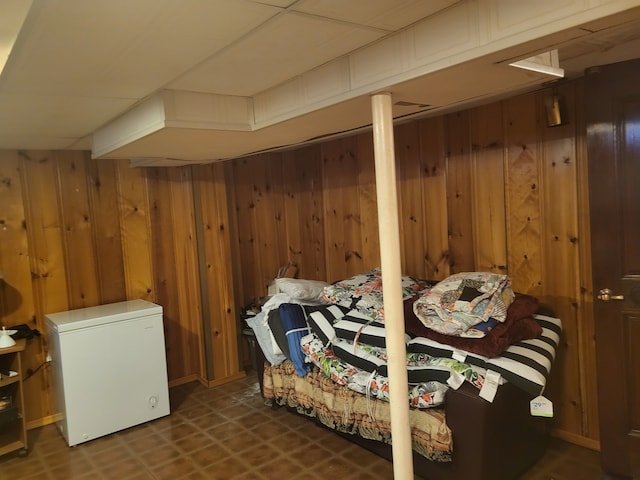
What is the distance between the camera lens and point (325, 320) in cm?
299

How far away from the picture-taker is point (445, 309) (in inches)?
97.7

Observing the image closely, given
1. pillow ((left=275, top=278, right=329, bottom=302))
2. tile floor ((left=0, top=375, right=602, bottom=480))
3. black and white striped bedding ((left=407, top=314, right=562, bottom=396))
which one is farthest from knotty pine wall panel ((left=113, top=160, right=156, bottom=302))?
black and white striped bedding ((left=407, top=314, right=562, bottom=396))

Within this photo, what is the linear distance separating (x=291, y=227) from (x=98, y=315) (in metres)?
1.97

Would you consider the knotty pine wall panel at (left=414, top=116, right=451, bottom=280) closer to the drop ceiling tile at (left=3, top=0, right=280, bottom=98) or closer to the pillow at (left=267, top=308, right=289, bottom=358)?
the pillow at (left=267, top=308, right=289, bottom=358)

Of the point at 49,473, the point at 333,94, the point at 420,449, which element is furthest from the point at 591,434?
the point at 49,473

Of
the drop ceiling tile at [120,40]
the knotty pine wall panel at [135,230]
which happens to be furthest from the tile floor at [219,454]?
the drop ceiling tile at [120,40]

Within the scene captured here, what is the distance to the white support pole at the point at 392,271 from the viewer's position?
→ 184 centimetres

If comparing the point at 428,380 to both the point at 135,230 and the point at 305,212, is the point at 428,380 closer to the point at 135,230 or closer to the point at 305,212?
the point at 305,212

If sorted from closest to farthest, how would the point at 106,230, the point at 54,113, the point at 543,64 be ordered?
1. the point at 543,64
2. the point at 54,113
3. the point at 106,230

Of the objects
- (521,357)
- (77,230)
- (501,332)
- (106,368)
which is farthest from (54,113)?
(521,357)

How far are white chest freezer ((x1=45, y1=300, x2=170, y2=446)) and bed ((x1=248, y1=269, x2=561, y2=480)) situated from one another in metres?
0.85

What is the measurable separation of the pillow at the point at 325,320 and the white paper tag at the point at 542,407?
1134 millimetres

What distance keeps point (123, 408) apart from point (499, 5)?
3.19m

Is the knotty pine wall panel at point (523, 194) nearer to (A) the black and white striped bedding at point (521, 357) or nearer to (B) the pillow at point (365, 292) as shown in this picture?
(A) the black and white striped bedding at point (521, 357)
